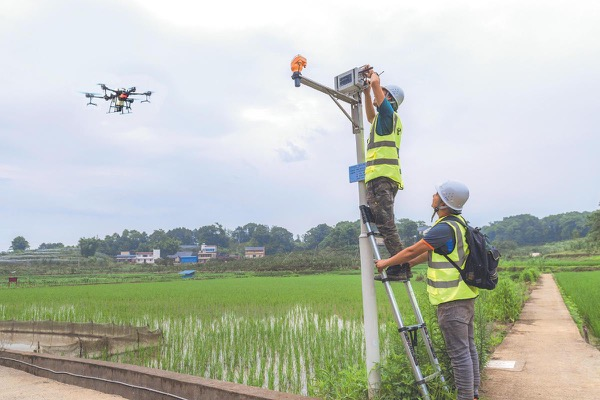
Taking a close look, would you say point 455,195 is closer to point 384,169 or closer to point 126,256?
point 384,169

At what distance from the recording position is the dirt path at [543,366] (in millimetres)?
3373

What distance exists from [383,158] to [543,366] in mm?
2717

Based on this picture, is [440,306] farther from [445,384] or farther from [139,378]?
[139,378]

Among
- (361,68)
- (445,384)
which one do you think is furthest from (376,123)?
(445,384)

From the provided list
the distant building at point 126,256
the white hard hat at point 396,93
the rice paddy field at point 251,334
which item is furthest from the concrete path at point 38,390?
the distant building at point 126,256

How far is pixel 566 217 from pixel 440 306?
99051 millimetres

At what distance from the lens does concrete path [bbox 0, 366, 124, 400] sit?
4.46m

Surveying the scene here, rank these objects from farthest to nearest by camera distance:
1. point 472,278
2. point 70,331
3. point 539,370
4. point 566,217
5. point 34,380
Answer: point 566,217 → point 70,331 → point 34,380 → point 539,370 → point 472,278

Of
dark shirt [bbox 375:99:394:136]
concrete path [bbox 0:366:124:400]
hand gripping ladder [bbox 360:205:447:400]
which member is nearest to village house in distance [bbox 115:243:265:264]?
concrete path [bbox 0:366:124:400]

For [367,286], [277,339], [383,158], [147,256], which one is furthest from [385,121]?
[147,256]

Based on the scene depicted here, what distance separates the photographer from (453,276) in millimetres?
2713

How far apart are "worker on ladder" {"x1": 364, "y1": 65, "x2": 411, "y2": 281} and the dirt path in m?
1.35

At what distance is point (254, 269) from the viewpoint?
140 feet

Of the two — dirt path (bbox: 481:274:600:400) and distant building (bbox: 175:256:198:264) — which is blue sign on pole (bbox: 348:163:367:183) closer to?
dirt path (bbox: 481:274:600:400)
